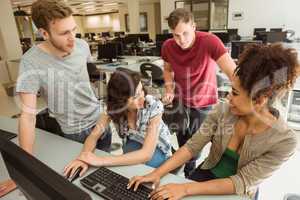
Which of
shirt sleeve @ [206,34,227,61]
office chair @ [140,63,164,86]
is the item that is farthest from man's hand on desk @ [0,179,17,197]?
office chair @ [140,63,164,86]

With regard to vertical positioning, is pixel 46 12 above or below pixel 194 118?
above

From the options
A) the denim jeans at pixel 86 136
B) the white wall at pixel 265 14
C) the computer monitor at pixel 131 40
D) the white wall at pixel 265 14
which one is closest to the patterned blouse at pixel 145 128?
the denim jeans at pixel 86 136

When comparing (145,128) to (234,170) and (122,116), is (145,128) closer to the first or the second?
(122,116)

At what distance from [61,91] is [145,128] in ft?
1.73

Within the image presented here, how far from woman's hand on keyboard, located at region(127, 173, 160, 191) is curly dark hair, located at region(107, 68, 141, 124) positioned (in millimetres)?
458

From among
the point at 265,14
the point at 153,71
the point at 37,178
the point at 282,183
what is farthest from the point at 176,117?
the point at 265,14

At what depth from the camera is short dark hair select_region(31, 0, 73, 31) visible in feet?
3.70

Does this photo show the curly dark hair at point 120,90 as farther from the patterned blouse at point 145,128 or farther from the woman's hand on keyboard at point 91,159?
the woman's hand on keyboard at point 91,159

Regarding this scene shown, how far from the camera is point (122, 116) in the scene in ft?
4.64

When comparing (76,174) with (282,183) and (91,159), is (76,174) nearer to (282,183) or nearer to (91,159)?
(91,159)

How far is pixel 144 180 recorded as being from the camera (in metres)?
1.02

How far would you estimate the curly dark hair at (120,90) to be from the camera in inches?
51.8

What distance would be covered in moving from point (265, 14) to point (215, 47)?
24.4 ft

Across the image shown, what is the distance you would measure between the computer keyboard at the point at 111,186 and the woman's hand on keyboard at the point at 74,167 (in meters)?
0.07
